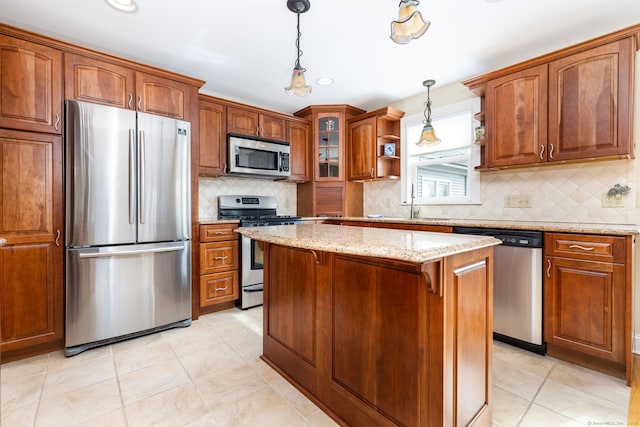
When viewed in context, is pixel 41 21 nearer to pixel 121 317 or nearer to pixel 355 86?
pixel 121 317

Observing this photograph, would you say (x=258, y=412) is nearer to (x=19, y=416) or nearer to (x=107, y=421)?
(x=107, y=421)

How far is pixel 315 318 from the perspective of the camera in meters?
1.62

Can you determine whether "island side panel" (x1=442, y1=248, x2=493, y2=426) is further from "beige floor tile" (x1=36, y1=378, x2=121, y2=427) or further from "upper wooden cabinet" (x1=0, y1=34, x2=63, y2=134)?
"upper wooden cabinet" (x1=0, y1=34, x2=63, y2=134)

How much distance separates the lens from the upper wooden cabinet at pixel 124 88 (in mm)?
2275

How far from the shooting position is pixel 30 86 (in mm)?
2125

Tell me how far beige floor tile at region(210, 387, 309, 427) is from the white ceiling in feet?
8.16

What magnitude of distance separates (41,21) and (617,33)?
4088 millimetres

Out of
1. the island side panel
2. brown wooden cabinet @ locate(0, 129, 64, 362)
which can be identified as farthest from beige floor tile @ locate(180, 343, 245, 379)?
the island side panel

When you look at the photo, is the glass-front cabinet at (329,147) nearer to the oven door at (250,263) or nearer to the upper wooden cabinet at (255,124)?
the upper wooden cabinet at (255,124)

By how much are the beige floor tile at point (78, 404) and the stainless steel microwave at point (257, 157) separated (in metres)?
2.25

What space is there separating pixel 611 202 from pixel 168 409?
3.38 metres

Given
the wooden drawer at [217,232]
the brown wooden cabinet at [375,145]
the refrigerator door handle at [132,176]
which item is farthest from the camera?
the brown wooden cabinet at [375,145]

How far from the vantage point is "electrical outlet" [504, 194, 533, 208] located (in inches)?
109

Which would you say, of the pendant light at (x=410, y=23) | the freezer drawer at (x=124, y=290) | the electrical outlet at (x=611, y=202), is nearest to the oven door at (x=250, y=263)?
the freezer drawer at (x=124, y=290)
